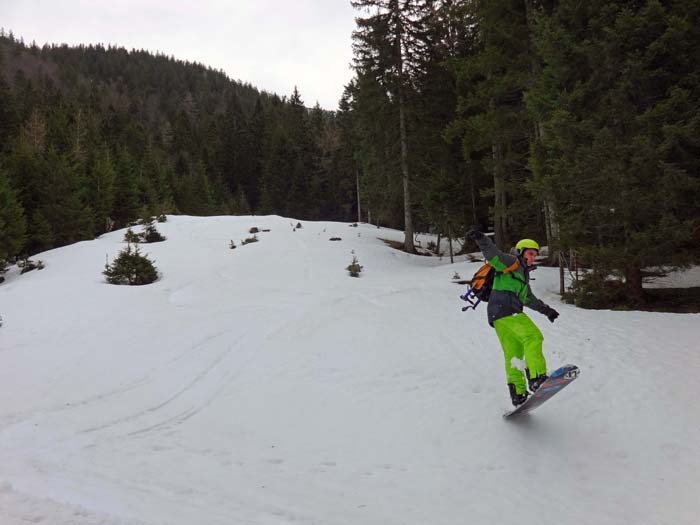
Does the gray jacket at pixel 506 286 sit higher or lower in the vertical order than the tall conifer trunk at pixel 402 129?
lower

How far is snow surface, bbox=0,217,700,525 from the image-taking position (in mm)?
3729

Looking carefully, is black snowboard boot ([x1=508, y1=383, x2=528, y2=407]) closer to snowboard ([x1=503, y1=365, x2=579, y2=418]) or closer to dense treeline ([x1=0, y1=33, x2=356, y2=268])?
snowboard ([x1=503, y1=365, x2=579, y2=418])

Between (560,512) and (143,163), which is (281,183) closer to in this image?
(143,163)

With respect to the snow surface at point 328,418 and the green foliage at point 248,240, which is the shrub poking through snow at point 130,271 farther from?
the green foliage at point 248,240

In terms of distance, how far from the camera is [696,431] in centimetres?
495

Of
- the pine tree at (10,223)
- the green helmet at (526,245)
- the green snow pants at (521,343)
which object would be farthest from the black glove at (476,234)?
the pine tree at (10,223)

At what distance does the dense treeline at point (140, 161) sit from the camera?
90.2ft

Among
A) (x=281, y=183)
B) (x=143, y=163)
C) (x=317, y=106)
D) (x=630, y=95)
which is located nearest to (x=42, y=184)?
(x=143, y=163)

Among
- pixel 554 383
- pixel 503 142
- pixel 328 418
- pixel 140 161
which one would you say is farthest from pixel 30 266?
pixel 140 161

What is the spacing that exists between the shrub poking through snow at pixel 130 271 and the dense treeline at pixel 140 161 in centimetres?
1236

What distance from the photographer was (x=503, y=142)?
17.8 meters

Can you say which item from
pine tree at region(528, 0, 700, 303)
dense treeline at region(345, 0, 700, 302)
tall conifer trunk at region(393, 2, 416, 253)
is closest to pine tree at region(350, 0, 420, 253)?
tall conifer trunk at region(393, 2, 416, 253)

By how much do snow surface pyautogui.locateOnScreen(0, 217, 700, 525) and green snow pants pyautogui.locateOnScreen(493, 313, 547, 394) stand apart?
0.67 metres

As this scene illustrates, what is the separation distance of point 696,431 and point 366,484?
421cm
